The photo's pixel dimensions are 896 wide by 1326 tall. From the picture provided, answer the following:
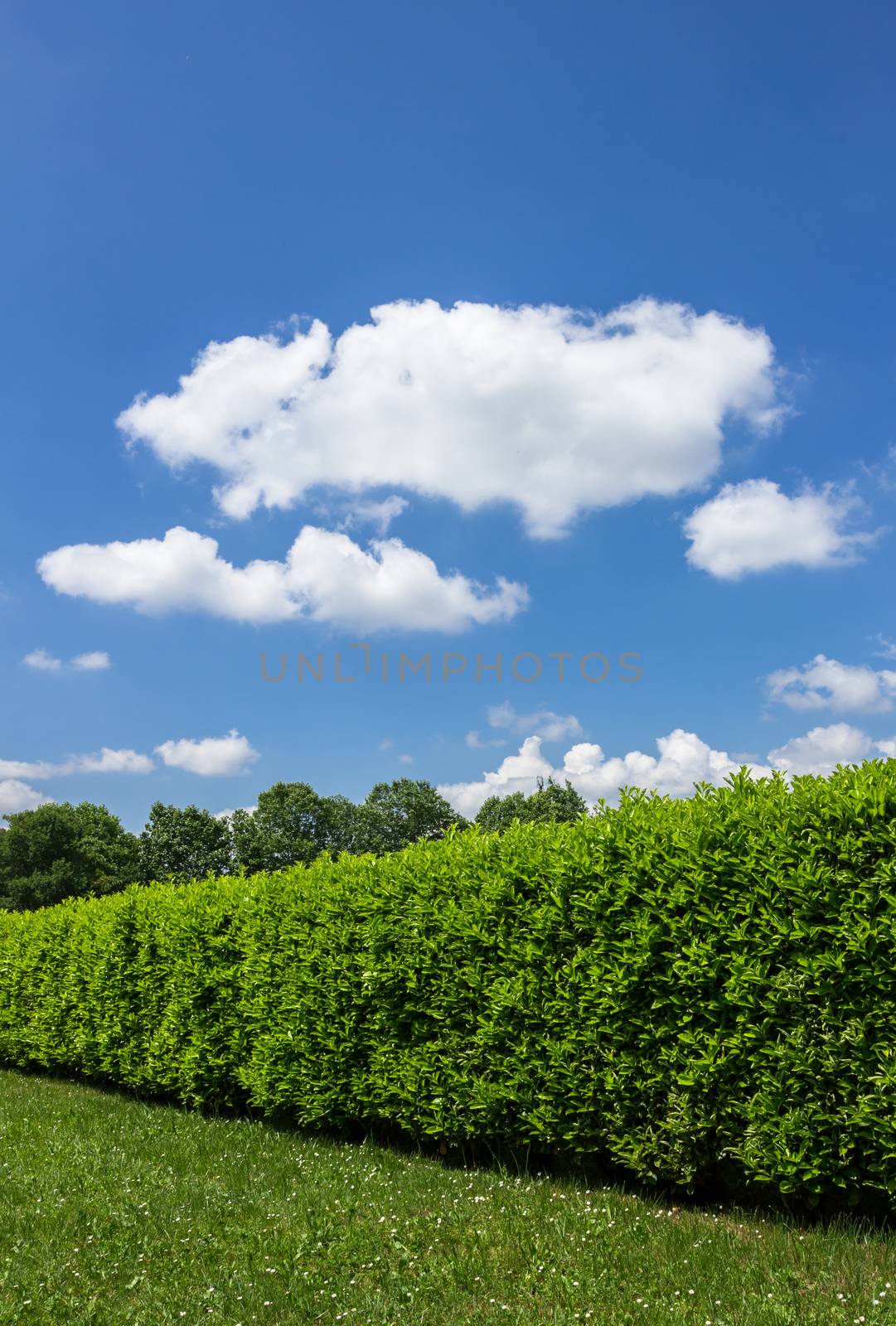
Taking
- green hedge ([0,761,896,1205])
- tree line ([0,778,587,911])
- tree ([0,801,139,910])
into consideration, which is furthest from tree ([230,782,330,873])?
green hedge ([0,761,896,1205])

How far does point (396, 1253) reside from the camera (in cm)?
600

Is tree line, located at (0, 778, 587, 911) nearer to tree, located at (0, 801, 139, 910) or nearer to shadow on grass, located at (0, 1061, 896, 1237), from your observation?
tree, located at (0, 801, 139, 910)

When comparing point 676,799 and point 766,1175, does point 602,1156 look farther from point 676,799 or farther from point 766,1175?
point 676,799

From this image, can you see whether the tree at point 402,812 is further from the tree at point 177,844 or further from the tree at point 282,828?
the tree at point 177,844

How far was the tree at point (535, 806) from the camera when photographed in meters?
60.1

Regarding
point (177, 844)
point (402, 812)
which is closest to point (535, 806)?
point (402, 812)

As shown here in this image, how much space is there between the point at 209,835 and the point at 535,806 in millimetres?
22522

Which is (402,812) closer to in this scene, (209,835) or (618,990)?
(209,835)

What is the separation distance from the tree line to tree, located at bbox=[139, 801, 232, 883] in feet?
0.18

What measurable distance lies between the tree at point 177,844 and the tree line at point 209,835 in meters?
0.06

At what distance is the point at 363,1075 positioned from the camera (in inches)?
366

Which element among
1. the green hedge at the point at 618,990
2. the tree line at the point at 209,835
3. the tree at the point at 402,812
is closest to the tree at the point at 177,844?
the tree line at the point at 209,835

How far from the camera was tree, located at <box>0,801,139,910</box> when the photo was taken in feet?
181

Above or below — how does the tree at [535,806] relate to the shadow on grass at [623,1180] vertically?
above
